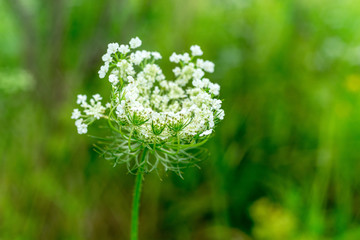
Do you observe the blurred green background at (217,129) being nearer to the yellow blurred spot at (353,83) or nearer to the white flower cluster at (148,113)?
the yellow blurred spot at (353,83)

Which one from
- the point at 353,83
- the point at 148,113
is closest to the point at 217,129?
the point at 353,83

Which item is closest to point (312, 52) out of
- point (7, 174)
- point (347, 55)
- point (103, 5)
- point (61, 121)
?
point (347, 55)

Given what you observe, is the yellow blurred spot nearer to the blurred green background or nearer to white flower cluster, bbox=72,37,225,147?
the blurred green background

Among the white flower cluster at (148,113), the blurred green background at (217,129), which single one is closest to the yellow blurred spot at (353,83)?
the blurred green background at (217,129)

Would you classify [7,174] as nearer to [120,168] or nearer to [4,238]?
[4,238]

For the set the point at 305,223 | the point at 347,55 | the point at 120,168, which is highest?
the point at 347,55

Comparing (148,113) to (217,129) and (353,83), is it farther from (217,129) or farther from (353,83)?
(353,83)
